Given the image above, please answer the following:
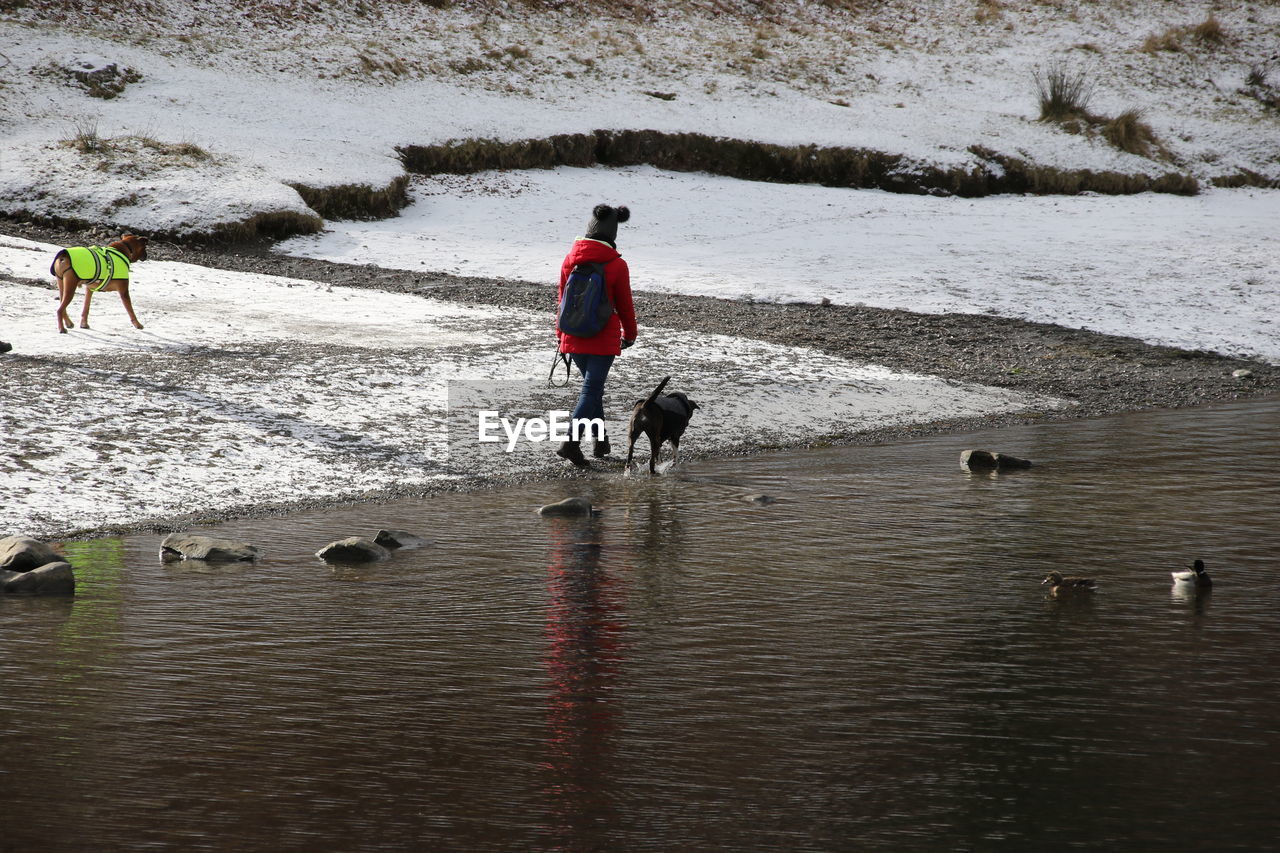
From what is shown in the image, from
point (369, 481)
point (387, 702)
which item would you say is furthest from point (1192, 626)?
point (369, 481)

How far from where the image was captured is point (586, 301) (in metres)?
10.0

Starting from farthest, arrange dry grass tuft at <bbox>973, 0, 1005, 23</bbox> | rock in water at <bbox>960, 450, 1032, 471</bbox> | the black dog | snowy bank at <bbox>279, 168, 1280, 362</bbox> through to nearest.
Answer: dry grass tuft at <bbox>973, 0, 1005, 23</bbox> < snowy bank at <bbox>279, 168, 1280, 362</bbox> < rock in water at <bbox>960, 450, 1032, 471</bbox> < the black dog

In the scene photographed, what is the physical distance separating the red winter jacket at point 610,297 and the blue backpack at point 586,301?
6 cm

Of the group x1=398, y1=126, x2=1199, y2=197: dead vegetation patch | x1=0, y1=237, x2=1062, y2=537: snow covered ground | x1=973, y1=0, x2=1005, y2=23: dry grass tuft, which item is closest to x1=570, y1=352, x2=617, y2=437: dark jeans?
x1=0, y1=237, x2=1062, y2=537: snow covered ground

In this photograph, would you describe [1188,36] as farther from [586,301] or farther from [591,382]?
[586,301]

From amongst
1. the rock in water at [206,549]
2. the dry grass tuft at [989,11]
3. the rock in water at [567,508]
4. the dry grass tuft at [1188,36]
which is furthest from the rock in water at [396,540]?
the dry grass tuft at [1188,36]

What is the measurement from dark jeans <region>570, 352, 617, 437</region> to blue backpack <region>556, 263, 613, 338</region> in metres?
0.32

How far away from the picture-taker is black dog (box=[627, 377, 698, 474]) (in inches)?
404

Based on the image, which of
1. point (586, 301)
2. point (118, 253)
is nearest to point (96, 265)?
point (118, 253)

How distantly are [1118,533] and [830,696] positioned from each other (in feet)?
12.8

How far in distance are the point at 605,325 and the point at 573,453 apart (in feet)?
3.84

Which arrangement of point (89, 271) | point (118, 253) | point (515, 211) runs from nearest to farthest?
point (89, 271) → point (118, 253) → point (515, 211)

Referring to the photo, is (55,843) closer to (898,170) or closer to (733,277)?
(733,277)

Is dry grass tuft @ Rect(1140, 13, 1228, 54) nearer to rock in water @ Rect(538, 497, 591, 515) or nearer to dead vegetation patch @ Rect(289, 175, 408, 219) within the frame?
dead vegetation patch @ Rect(289, 175, 408, 219)
